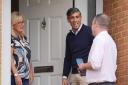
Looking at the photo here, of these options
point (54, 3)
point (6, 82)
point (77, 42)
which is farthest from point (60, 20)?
point (6, 82)

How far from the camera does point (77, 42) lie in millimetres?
8836

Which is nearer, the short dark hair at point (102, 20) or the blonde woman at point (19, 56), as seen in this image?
the short dark hair at point (102, 20)

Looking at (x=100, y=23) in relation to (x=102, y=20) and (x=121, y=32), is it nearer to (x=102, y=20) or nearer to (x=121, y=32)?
(x=102, y=20)

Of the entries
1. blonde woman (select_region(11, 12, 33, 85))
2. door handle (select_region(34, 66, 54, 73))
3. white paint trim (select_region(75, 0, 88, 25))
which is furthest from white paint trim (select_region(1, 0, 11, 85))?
white paint trim (select_region(75, 0, 88, 25))

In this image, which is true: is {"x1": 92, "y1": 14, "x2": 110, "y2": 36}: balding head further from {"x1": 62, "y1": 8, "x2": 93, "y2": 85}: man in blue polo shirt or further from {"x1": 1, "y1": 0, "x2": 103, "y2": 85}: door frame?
{"x1": 1, "y1": 0, "x2": 103, "y2": 85}: door frame

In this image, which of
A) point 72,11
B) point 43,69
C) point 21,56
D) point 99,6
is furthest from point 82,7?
point 21,56

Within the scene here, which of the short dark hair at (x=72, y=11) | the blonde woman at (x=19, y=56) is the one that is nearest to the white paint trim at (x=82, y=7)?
the short dark hair at (x=72, y=11)

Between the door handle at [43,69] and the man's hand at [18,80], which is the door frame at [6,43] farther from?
the door handle at [43,69]

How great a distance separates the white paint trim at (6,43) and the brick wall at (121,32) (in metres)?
1.99

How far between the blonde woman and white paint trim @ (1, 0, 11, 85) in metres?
0.19

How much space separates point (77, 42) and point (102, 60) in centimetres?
144

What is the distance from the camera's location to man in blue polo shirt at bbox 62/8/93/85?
28.7 feet

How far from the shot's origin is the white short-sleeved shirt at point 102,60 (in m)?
7.38

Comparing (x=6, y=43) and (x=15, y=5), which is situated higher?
(x=15, y=5)
